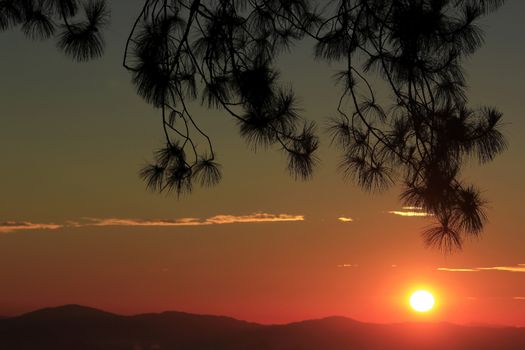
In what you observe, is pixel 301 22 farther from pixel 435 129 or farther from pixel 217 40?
pixel 435 129

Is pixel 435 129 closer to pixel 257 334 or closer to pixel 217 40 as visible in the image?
pixel 217 40

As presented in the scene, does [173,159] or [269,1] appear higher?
[269,1]

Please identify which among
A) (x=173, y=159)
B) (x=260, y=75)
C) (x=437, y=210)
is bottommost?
(x=437, y=210)

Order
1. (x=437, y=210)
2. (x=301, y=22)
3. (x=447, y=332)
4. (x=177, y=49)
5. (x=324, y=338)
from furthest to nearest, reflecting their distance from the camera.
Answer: (x=324, y=338)
(x=447, y=332)
(x=301, y=22)
(x=177, y=49)
(x=437, y=210)

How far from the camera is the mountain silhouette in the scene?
81125 mm

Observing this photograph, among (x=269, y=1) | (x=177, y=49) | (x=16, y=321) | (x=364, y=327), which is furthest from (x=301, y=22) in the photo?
(x=16, y=321)

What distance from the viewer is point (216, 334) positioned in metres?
106

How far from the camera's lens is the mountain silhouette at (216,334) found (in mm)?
81125

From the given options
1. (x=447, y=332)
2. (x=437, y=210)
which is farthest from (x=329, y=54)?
(x=447, y=332)

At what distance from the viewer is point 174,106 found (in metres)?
6.78

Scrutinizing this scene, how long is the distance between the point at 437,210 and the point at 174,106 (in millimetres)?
2015

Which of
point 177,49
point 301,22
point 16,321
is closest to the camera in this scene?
point 177,49

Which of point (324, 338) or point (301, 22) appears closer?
point (301, 22)

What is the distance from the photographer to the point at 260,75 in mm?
7004
